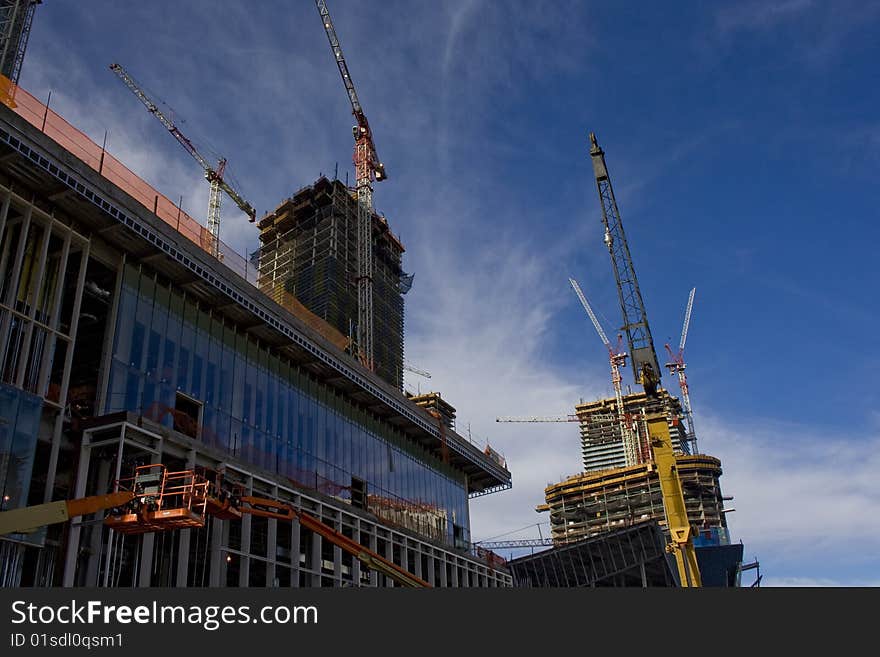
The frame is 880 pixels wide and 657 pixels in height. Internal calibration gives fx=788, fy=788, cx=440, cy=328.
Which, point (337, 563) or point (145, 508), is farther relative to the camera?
point (337, 563)

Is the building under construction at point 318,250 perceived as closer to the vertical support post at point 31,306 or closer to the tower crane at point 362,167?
the tower crane at point 362,167

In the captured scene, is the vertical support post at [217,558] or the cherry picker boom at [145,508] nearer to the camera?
the cherry picker boom at [145,508]

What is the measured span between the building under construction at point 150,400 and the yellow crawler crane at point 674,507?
19.0 metres

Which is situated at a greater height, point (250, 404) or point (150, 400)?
point (250, 404)

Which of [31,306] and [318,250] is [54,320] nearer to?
[31,306]

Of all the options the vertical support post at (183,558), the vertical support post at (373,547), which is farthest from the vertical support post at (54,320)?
the vertical support post at (373,547)

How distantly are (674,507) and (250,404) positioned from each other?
29.4 metres

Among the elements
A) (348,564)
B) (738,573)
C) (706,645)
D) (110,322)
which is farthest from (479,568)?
(738,573)

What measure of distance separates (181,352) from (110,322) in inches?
194

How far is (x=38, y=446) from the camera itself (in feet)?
114

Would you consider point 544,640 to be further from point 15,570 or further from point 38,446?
point 38,446

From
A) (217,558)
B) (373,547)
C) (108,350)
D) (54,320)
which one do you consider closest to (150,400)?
(108,350)

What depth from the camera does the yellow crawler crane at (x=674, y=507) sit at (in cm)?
5288

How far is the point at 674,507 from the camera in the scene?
54.2 metres
